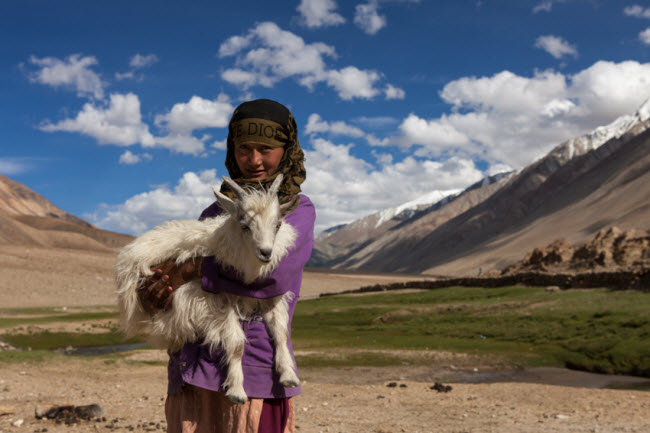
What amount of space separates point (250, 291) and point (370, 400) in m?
9.91

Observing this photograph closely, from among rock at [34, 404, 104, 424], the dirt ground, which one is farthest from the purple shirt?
rock at [34, 404, 104, 424]

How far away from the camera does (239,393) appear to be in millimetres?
2605

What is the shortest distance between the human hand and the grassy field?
15.1m

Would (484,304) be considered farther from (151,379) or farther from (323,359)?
(151,379)

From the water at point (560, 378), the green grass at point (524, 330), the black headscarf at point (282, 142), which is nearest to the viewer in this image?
the black headscarf at point (282, 142)

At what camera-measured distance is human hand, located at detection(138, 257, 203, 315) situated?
292 centimetres

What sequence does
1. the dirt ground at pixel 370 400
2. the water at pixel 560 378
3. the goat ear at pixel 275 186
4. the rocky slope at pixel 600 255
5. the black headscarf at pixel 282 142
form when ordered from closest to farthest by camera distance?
the goat ear at pixel 275 186 < the black headscarf at pixel 282 142 < the dirt ground at pixel 370 400 < the water at pixel 560 378 < the rocky slope at pixel 600 255

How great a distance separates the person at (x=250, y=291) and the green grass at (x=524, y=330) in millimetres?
15349

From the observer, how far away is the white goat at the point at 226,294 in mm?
2709

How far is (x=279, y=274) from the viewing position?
8.77ft

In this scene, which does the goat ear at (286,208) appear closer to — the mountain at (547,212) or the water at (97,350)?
the water at (97,350)

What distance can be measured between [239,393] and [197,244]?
2.69ft

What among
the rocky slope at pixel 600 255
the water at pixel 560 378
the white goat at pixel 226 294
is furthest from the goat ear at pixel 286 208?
the rocky slope at pixel 600 255

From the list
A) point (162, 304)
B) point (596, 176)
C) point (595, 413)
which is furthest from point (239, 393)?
point (596, 176)
